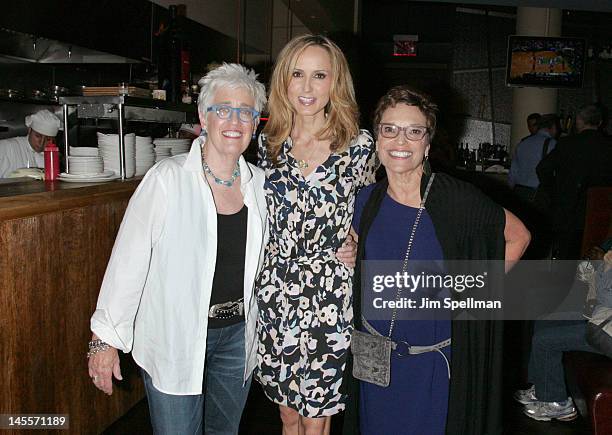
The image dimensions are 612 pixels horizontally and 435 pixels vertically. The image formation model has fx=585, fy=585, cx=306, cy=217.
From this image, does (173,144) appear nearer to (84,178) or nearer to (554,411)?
(84,178)

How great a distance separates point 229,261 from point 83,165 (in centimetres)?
145

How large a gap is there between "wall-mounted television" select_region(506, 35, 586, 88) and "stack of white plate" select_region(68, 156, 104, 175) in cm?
753

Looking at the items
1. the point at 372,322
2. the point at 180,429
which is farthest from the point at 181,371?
the point at 372,322

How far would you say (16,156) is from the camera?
496 centimetres

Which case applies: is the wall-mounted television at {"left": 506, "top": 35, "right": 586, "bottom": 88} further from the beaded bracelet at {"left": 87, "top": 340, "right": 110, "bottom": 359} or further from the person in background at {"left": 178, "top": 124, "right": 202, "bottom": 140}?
the beaded bracelet at {"left": 87, "top": 340, "right": 110, "bottom": 359}

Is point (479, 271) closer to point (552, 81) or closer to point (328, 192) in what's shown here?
point (328, 192)

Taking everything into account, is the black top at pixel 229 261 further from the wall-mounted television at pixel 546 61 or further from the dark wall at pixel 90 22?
the wall-mounted television at pixel 546 61

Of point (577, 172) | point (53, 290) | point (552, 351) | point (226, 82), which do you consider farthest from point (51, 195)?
point (577, 172)

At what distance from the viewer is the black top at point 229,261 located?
1.82 m

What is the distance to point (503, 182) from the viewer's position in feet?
25.6

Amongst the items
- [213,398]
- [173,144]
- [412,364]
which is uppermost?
[173,144]

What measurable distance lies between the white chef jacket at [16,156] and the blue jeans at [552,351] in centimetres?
400

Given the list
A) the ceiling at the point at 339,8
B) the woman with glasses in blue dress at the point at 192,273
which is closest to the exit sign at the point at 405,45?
the ceiling at the point at 339,8

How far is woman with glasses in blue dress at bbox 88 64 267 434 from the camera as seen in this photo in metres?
1.68
